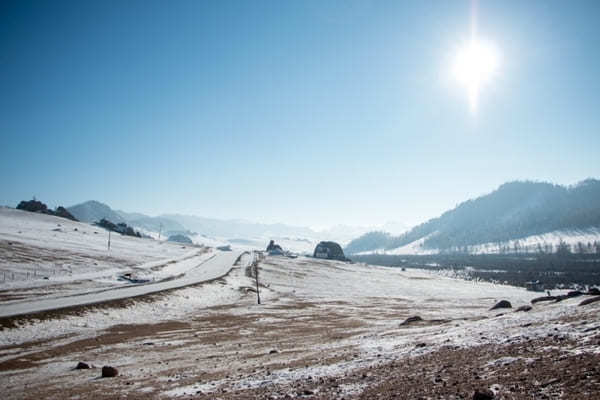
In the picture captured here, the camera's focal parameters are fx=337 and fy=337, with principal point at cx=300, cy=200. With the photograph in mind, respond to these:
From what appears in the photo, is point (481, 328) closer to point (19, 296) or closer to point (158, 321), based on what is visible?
point (158, 321)

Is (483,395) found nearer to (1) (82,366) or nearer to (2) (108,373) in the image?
(2) (108,373)

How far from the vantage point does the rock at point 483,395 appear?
10.7 meters

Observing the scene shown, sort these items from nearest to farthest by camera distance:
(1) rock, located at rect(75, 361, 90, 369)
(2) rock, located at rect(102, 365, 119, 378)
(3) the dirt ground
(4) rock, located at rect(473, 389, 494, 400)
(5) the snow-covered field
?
(4) rock, located at rect(473, 389, 494, 400) → (3) the dirt ground → (5) the snow-covered field → (2) rock, located at rect(102, 365, 119, 378) → (1) rock, located at rect(75, 361, 90, 369)

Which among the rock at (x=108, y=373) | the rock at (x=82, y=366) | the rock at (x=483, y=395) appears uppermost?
the rock at (x=483, y=395)

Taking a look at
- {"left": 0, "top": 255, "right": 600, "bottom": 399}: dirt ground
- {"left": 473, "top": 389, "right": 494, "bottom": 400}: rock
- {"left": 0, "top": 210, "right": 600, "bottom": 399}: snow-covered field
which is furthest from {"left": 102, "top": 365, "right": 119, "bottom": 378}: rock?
{"left": 473, "top": 389, "right": 494, "bottom": 400}: rock

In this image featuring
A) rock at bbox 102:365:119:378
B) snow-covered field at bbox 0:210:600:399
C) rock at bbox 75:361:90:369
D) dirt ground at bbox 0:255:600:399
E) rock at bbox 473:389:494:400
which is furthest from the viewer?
rock at bbox 75:361:90:369

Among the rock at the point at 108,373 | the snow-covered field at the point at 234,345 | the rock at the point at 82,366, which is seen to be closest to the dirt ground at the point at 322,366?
the snow-covered field at the point at 234,345

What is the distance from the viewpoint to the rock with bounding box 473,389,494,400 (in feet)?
35.2

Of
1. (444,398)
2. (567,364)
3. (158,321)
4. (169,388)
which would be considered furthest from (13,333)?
(567,364)

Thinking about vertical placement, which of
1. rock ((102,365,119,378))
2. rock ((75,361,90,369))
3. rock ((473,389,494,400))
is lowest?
rock ((75,361,90,369))

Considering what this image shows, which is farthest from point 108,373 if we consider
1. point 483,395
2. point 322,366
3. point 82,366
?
point 483,395

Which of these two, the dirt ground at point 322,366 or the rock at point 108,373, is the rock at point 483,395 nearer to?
the dirt ground at point 322,366

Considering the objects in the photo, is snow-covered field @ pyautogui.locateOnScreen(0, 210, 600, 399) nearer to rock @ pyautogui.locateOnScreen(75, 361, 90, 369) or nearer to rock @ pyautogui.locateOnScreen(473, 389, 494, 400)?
rock @ pyautogui.locateOnScreen(75, 361, 90, 369)

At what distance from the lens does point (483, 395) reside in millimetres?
10734
